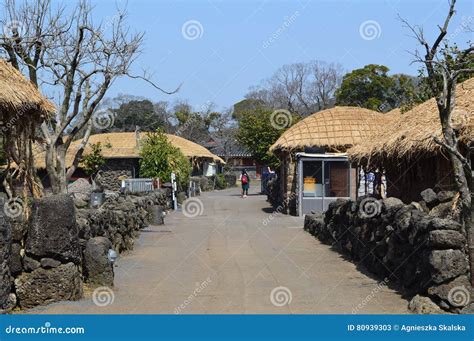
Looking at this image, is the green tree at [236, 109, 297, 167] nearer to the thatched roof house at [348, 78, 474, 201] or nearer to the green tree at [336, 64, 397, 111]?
the green tree at [336, 64, 397, 111]

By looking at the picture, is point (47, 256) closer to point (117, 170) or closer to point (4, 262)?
point (4, 262)

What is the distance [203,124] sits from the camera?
83562mm

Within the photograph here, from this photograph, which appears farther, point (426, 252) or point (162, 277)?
point (162, 277)

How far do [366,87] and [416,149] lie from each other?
39651 mm

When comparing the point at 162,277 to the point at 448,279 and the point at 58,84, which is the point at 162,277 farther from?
the point at 58,84

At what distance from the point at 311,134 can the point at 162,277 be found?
16.0 metres

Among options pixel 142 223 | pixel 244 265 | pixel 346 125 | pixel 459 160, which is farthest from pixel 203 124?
pixel 459 160

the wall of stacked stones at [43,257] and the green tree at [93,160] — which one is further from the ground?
the green tree at [93,160]

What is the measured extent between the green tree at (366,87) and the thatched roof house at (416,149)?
3394 centimetres

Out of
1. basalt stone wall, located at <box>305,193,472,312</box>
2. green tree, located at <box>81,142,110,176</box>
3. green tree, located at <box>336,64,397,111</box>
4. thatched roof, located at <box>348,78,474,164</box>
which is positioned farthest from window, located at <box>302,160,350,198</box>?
green tree, located at <box>336,64,397,111</box>

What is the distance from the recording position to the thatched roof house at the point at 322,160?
26.8 meters

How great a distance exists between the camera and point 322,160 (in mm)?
26719

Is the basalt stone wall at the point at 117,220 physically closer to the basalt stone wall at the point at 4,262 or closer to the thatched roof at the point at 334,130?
the basalt stone wall at the point at 4,262

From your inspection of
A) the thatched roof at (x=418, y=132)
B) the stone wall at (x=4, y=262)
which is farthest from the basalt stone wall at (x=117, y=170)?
the stone wall at (x=4, y=262)
